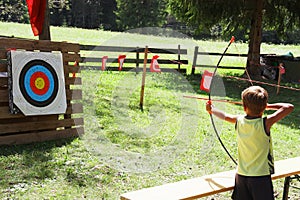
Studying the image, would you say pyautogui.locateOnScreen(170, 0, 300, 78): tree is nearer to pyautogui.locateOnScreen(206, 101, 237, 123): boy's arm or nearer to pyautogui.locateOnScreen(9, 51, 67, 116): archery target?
pyautogui.locateOnScreen(9, 51, 67, 116): archery target

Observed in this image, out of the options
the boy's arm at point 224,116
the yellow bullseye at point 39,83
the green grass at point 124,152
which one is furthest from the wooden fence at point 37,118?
the boy's arm at point 224,116

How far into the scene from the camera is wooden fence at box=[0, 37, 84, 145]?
549 centimetres

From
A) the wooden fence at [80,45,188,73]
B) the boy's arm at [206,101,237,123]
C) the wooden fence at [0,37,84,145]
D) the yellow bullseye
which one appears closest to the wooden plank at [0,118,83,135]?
the wooden fence at [0,37,84,145]

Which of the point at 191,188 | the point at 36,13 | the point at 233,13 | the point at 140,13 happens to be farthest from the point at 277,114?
the point at 140,13

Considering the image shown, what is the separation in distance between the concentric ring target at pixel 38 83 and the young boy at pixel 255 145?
11.0 feet

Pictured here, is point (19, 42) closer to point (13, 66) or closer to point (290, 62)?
point (13, 66)

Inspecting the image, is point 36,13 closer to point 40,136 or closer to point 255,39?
point 40,136

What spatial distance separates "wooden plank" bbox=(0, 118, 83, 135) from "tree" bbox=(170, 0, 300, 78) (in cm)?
918

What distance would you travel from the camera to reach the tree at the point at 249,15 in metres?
14.4

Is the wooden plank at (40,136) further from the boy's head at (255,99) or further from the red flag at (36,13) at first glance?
the boy's head at (255,99)

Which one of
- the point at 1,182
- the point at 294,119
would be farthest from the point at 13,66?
the point at 294,119

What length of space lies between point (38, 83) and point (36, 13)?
41.3 inches

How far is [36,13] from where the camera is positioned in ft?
20.4

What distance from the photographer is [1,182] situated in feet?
14.0
